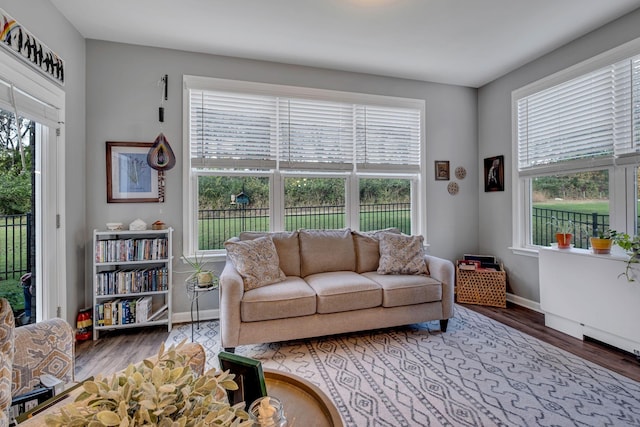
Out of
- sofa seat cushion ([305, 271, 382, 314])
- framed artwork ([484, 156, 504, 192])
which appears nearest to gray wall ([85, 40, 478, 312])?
sofa seat cushion ([305, 271, 382, 314])

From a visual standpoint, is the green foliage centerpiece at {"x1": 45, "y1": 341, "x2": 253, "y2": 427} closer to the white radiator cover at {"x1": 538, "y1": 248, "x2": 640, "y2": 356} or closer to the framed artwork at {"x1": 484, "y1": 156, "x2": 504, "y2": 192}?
the white radiator cover at {"x1": 538, "y1": 248, "x2": 640, "y2": 356}

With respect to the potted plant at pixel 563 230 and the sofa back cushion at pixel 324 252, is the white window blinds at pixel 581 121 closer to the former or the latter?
the potted plant at pixel 563 230

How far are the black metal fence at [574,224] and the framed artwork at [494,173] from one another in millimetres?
519

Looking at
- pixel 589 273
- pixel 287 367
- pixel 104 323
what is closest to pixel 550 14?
pixel 589 273

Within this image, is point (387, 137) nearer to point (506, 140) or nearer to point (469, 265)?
point (506, 140)

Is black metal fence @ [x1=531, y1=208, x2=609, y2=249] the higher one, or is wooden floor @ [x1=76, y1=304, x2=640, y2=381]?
black metal fence @ [x1=531, y1=208, x2=609, y2=249]

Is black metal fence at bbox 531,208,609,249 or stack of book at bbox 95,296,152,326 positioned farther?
black metal fence at bbox 531,208,609,249

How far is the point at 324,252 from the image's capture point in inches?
128

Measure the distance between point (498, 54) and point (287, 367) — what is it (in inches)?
147

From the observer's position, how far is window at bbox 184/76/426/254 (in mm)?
3330

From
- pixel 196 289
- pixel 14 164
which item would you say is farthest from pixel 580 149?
pixel 14 164

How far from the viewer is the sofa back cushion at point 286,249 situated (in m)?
3.11

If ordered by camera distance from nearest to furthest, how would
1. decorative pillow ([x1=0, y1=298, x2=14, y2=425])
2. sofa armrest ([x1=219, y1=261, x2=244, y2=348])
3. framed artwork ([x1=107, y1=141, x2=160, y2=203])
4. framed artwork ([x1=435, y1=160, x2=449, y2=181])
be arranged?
decorative pillow ([x1=0, y1=298, x2=14, y2=425])
sofa armrest ([x1=219, y1=261, x2=244, y2=348])
framed artwork ([x1=107, y1=141, x2=160, y2=203])
framed artwork ([x1=435, y1=160, x2=449, y2=181])

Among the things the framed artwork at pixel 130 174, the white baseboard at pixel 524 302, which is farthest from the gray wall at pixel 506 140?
the framed artwork at pixel 130 174
